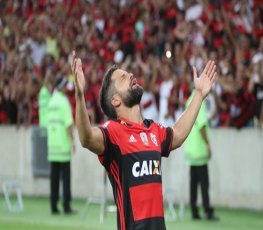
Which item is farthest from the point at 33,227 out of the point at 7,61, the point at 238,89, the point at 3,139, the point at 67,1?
the point at 67,1

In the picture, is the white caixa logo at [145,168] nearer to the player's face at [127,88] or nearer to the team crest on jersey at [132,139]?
the team crest on jersey at [132,139]

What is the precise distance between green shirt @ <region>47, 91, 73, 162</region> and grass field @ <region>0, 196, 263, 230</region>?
41.1 inches

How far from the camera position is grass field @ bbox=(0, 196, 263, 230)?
46.5ft

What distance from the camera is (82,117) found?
6176mm

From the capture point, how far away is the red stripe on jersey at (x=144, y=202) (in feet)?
21.2

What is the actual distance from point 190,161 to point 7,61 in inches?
309

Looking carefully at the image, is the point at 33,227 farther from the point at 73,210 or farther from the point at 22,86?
the point at 22,86

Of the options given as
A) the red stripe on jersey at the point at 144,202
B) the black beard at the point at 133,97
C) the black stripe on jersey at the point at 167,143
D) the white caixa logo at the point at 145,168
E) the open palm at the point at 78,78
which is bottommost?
the red stripe on jersey at the point at 144,202

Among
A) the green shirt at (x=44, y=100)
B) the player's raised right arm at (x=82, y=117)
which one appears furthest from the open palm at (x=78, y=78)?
the green shirt at (x=44, y=100)

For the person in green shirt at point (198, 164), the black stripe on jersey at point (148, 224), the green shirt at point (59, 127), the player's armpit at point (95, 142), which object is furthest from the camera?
the green shirt at point (59, 127)

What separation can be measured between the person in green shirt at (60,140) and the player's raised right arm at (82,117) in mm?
9227

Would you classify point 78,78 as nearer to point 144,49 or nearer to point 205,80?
point 205,80

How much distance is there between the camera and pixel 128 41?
19938mm

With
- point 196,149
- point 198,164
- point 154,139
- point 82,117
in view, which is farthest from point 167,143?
point 198,164
